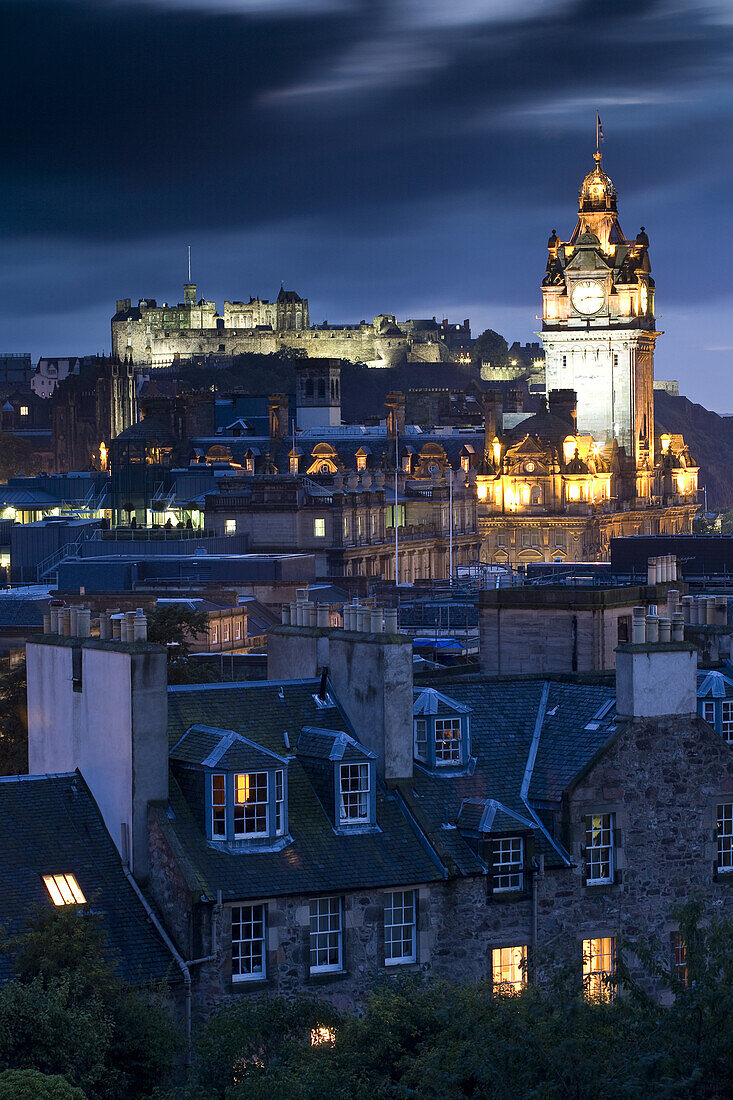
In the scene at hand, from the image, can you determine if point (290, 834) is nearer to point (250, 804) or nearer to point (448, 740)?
point (250, 804)

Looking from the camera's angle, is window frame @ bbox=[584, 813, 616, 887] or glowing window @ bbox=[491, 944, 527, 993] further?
window frame @ bbox=[584, 813, 616, 887]

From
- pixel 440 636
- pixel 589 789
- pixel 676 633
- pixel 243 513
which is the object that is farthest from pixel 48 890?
pixel 243 513

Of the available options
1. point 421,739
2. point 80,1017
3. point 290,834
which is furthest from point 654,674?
point 80,1017

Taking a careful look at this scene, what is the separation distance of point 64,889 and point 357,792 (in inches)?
184

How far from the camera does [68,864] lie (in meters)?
31.6

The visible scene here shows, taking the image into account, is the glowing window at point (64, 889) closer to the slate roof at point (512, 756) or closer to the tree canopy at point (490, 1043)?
the tree canopy at point (490, 1043)

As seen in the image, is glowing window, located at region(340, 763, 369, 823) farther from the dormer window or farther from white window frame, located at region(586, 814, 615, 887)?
white window frame, located at region(586, 814, 615, 887)

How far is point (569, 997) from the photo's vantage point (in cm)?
2733

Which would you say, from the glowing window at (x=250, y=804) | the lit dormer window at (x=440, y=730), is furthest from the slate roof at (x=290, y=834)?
the lit dormer window at (x=440, y=730)

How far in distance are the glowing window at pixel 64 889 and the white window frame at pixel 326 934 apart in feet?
10.8

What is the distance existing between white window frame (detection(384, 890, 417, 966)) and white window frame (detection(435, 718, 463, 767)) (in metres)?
3.01

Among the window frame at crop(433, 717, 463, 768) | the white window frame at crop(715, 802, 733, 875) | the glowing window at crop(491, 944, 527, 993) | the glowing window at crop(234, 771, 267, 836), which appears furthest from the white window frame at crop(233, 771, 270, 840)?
the white window frame at crop(715, 802, 733, 875)

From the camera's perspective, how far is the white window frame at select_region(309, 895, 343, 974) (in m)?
31.6

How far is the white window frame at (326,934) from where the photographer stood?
104ft
